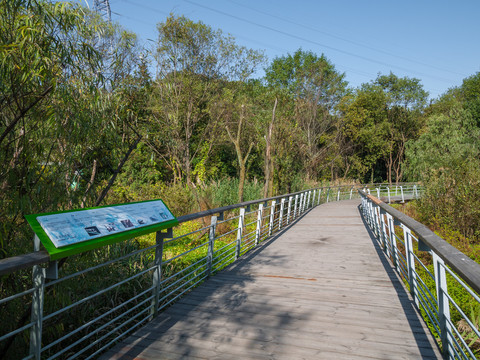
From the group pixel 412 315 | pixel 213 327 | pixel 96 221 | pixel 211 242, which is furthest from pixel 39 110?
pixel 412 315

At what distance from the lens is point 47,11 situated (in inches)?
146

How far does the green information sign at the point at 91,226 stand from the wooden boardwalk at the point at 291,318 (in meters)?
0.96

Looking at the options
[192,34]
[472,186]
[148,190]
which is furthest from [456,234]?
[192,34]

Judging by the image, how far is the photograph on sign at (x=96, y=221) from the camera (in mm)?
2387

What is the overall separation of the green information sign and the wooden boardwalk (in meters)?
0.96

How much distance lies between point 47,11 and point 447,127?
32447mm

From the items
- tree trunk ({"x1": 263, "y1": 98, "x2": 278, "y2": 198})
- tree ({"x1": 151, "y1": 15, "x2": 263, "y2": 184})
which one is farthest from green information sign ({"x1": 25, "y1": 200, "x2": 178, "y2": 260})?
tree ({"x1": 151, "y1": 15, "x2": 263, "y2": 184})

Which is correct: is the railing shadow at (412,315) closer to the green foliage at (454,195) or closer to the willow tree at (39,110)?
the willow tree at (39,110)

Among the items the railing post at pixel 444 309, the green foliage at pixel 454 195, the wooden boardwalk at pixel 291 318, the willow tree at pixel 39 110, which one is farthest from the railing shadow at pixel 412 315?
the green foliage at pixel 454 195

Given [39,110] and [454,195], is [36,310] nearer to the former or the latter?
[39,110]

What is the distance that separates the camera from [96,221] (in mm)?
2795

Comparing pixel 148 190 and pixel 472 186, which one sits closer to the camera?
pixel 472 186

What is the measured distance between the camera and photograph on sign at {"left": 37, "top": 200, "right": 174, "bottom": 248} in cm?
239

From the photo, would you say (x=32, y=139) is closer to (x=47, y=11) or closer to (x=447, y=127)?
(x=47, y=11)
